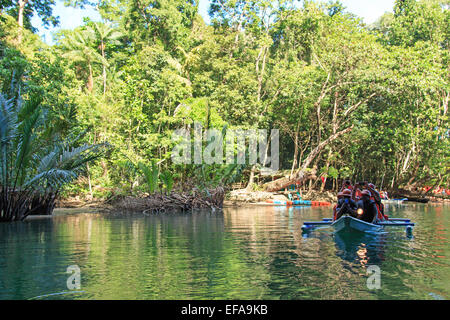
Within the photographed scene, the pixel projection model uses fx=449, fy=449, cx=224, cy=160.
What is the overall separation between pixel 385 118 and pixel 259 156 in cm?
963

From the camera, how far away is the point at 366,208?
1179 cm

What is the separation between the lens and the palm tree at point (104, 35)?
3562 centimetres

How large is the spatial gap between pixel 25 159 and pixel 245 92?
20.1 m

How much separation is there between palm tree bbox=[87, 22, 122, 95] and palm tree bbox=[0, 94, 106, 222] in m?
19.8

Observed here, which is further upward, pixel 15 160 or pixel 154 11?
pixel 154 11

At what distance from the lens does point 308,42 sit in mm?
35906

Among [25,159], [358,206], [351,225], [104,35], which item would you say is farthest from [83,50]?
[351,225]

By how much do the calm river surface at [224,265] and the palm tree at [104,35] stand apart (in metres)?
26.1
